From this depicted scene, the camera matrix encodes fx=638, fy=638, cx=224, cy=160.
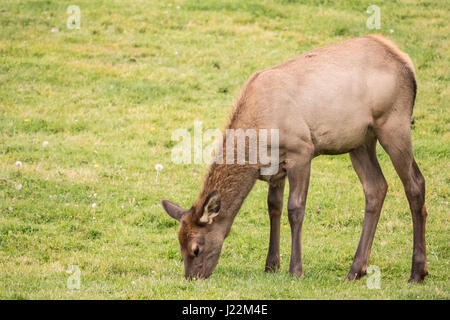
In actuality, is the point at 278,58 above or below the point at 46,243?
above

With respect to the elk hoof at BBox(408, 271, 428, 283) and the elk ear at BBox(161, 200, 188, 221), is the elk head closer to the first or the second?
the elk ear at BBox(161, 200, 188, 221)

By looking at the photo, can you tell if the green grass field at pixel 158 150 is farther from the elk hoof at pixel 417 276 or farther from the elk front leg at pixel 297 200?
the elk front leg at pixel 297 200

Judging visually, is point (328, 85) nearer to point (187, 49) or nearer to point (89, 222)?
point (89, 222)

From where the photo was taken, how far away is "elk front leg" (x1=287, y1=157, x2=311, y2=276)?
7.87m

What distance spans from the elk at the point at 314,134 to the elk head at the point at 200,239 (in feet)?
0.04

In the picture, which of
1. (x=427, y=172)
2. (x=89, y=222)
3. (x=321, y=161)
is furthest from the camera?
(x=321, y=161)

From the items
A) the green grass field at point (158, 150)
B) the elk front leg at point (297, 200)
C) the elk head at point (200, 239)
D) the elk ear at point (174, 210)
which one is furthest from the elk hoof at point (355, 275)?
the elk ear at point (174, 210)

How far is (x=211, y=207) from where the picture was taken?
7496 millimetres

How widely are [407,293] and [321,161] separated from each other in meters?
5.83

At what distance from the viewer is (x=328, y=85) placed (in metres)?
8.21

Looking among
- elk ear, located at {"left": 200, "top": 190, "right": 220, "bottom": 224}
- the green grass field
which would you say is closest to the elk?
elk ear, located at {"left": 200, "top": 190, "right": 220, "bottom": 224}

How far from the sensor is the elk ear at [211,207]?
7.36 m
